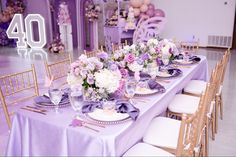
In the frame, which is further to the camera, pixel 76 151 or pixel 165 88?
pixel 165 88

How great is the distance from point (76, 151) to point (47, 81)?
60cm

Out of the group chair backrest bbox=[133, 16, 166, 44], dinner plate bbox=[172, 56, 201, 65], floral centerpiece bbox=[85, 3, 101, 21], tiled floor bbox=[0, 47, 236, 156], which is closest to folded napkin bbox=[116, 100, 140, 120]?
tiled floor bbox=[0, 47, 236, 156]

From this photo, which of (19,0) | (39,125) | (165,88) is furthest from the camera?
(19,0)

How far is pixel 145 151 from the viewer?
1837 mm

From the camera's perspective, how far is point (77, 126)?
65.6 inches

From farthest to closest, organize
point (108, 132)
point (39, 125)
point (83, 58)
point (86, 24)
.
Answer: point (86, 24)
point (83, 58)
point (39, 125)
point (108, 132)

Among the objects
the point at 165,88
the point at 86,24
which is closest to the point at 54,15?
the point at 86,24

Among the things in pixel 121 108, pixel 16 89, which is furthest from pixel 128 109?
pixel 16 89

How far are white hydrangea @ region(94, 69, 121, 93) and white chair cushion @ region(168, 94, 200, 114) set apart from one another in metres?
0.98

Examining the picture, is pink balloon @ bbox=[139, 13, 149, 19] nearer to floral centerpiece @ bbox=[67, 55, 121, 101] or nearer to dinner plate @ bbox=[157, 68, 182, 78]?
dinner plate @ bbox=[157, 68, 182, 78]

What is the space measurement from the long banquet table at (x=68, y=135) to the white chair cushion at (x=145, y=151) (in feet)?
0.12

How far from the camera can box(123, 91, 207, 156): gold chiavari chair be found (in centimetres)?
159

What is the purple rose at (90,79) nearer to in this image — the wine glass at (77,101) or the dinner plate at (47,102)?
the wine glass at (77,101)

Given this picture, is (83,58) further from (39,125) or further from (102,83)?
(39,125)
